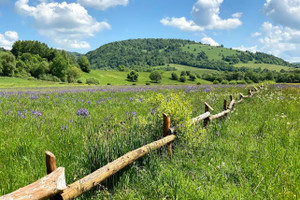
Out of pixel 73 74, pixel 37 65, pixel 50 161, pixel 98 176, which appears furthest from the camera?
pixel 73 74

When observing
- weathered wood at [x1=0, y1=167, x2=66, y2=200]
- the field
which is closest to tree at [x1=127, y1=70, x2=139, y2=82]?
the field

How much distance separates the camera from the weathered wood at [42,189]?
183 cm

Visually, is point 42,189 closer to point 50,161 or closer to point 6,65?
point 50,161

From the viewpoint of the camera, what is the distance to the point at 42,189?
2.01 metres

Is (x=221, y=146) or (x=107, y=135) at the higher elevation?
(x=107, y=135)

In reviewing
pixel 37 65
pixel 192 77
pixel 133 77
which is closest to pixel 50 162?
pixel 37 65

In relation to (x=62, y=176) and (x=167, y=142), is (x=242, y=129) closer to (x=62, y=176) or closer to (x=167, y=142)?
(x=167, y=142)

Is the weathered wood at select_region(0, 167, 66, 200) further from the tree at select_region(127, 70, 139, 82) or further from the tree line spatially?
the tree at select_region(127, 70, 139, 82)

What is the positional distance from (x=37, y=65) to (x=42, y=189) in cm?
9822

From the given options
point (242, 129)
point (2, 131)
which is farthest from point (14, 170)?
point (242, 129)

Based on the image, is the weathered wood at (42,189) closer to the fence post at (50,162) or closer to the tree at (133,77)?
the fence post at (50,162)

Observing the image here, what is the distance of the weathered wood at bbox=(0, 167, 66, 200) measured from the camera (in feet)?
6.01

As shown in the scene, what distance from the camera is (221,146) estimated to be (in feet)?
16.3

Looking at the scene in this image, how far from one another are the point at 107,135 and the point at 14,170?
165 centimetres
